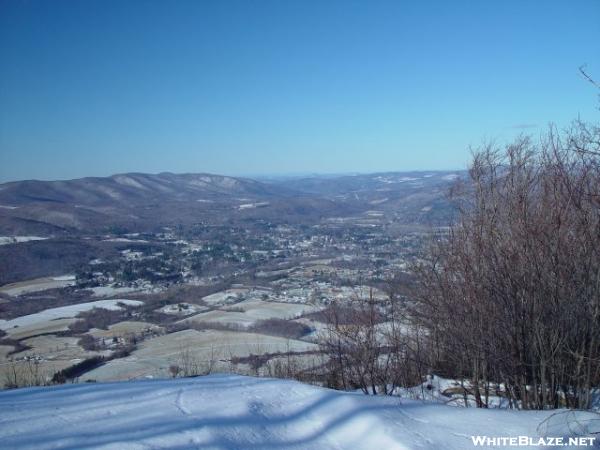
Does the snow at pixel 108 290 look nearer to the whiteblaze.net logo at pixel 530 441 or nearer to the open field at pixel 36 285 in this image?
the open field at pixel 36 285

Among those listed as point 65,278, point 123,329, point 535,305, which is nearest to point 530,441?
point 535,305

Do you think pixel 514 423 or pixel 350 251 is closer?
pixel 514 423

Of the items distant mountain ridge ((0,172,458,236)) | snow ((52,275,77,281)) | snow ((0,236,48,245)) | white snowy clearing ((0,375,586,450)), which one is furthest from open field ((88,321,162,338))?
distant mountain ridge ((0,172,458,236))

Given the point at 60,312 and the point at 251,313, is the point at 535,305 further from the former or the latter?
the point at 60,312

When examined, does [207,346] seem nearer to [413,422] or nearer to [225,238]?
[413,422]

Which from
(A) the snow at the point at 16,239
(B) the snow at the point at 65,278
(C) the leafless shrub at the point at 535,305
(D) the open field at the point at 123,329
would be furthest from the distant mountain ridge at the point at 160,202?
(C) the leafless shrub at the point at 535,305

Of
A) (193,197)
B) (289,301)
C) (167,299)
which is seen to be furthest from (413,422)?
(193,197)

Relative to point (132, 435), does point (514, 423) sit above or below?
below
